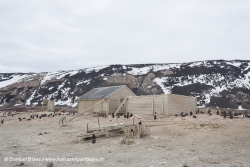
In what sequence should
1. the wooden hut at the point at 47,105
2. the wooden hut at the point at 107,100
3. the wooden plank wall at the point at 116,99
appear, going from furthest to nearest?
the wooden hut at the point at 47,105
the wooden plank wall at the point at 116,99
the wooden hut at the point at 107,100

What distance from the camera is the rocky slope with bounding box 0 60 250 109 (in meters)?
47.7

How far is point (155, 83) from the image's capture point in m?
58.6

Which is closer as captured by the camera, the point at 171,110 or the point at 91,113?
the point at 171,110

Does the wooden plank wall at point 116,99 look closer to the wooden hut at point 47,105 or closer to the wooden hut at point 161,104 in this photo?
the wooden hut at point 161,104

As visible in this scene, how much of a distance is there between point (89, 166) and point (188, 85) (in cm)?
4894

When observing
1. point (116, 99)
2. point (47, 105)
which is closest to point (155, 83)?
point (47, 105)

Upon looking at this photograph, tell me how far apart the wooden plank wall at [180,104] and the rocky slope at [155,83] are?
18.3 metres

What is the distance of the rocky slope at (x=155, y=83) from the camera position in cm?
4769

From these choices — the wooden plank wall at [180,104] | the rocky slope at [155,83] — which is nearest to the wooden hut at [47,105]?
the rocky slope at [155,83]

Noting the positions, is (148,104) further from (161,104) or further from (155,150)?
(155,150)

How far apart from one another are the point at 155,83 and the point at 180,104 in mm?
34442

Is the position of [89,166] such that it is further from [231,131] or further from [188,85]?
[188,85]

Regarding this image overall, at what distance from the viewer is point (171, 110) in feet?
74.4

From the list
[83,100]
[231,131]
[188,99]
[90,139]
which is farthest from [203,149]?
[83,100]
